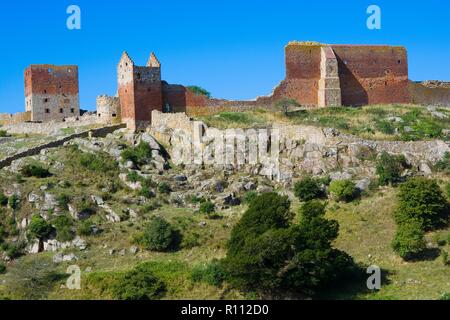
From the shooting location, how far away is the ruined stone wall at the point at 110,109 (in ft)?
208

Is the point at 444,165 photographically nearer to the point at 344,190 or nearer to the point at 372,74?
the point at 344,190

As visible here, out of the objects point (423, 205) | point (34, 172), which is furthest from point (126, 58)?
point (423, 205)

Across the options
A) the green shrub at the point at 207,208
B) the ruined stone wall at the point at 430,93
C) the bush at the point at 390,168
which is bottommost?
the green shrub at the point at 207,208

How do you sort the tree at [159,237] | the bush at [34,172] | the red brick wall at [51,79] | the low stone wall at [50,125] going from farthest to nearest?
the red brick wall at [51,79], the low stone wall at [50,125], the bush at [34,172], the tree at [159,237]

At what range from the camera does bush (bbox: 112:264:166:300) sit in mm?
44219

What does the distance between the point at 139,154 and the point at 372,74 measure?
20106 millimetres

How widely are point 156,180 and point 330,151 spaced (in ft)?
35.3

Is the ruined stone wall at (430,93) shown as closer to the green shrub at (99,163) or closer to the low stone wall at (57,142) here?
the low stone wall at (57,142)

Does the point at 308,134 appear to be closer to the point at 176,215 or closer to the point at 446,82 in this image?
the point at 176,215

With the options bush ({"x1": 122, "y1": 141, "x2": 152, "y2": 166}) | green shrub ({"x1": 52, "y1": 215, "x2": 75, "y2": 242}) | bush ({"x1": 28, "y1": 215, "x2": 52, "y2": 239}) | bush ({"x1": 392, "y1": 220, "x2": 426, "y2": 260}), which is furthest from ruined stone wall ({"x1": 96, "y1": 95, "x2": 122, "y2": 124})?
bush ({"x1": 392, "y1": 220, "x2": 426, "y2": 260})

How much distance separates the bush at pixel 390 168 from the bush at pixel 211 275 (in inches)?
509

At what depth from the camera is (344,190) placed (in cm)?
5256

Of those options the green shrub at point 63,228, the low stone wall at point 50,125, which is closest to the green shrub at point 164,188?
the green shrub at point 63,228

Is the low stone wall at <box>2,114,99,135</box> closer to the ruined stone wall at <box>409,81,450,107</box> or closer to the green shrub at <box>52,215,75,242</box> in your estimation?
the green shrub at <box>52,215,75,242</box>
